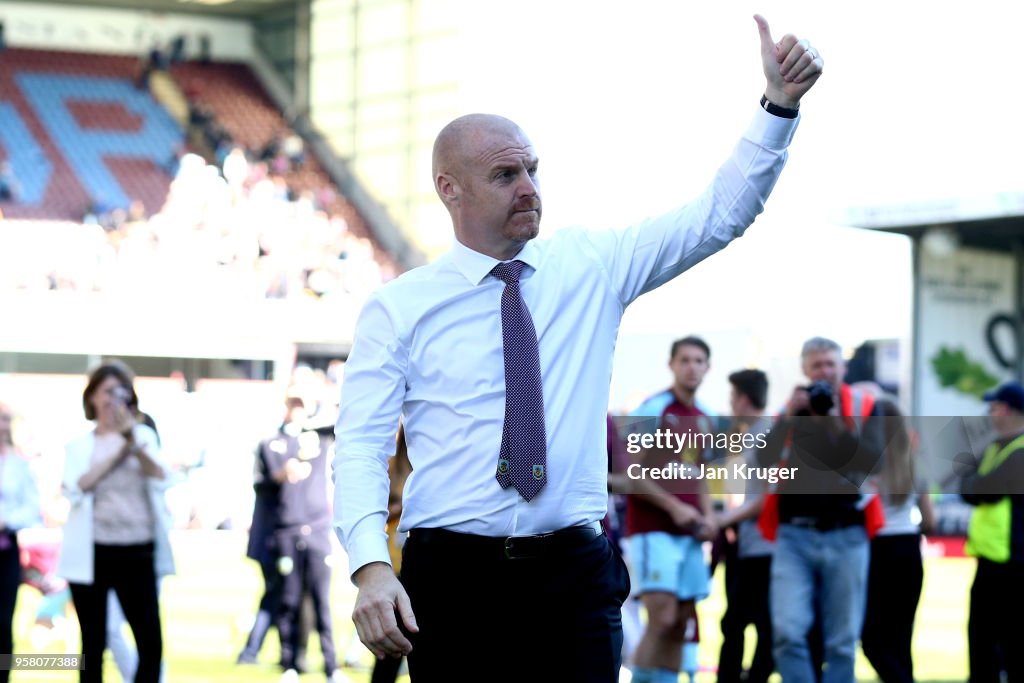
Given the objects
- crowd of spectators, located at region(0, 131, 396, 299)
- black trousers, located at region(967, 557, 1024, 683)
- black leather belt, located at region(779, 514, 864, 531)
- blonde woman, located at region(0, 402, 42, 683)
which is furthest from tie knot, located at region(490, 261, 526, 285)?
crowd of spectators, located at region(0, 131, 396, 299)

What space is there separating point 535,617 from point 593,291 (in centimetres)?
73

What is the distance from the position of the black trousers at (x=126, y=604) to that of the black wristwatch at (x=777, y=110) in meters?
4.87

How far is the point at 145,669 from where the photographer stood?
7.02m

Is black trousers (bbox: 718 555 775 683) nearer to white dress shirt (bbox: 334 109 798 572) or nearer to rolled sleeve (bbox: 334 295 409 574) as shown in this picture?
white dress shirt (bbox: 334 109 798 572)

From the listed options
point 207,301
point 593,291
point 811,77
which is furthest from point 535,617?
point 207,301

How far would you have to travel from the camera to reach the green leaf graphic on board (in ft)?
62.2

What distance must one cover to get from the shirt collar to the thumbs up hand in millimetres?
654

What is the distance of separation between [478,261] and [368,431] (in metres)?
0.46

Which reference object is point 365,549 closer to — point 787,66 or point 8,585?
point 787,66

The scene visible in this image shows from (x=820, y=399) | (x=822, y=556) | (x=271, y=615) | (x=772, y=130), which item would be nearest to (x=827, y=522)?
(x=822, y=556)

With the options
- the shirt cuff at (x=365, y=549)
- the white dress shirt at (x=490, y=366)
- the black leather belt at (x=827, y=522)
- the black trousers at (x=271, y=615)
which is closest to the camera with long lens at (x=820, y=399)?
the black leather belt at (x=827, y=522)

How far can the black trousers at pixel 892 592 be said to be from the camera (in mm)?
7137

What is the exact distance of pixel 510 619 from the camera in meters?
3.16

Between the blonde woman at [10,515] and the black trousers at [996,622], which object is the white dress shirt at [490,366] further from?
the blonde woman at [10,515]
